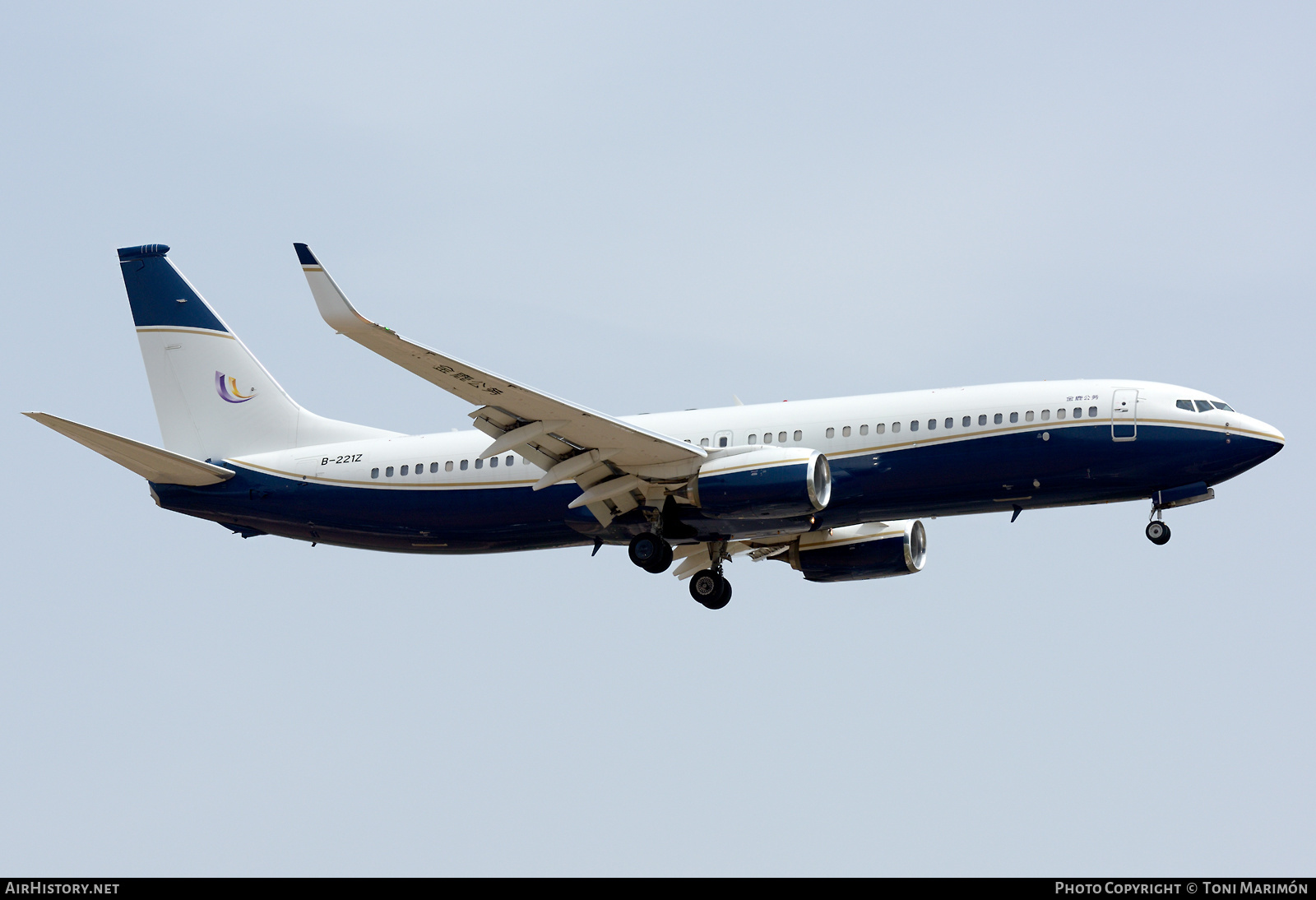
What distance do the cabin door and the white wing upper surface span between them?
9513 millimetres

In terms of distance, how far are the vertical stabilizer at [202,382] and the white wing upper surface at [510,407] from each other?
7.81 meters

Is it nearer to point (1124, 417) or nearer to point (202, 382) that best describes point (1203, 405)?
point (1124, 417)


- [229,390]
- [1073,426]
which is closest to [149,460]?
[229,390]

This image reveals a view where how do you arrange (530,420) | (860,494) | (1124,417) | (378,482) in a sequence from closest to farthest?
1. (530,420)
2. (1124,417)
3. (860,494)
4. (378,482)

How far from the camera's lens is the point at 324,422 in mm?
41562

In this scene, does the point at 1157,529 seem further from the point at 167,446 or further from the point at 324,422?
the point at 167,446

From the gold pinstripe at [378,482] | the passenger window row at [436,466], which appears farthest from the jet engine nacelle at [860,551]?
the gold pinstripe at [378,482]

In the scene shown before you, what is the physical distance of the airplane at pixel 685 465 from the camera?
34875 mm

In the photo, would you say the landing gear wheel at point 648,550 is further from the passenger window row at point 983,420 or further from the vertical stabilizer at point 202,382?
the vertical stabilizer at point 202,382

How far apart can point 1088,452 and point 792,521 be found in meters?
7.00

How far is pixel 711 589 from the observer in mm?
40438

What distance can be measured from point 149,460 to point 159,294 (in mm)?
6891
